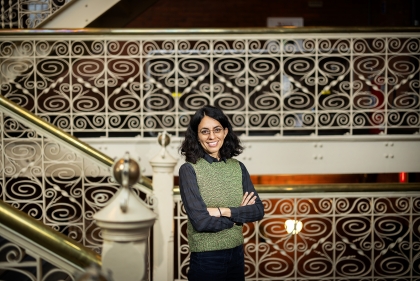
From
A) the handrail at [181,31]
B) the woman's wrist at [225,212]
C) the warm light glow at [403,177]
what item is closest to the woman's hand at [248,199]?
the woman's wrist at [225,212]

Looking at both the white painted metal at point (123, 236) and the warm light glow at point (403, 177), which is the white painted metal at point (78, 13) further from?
the warm light glow at point (403, 177)

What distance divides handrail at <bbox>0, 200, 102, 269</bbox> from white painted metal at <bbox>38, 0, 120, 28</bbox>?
14.3 feet

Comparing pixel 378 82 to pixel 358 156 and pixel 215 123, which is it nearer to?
pixel 358 156

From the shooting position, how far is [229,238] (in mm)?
2430

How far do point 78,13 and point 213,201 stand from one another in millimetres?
4211

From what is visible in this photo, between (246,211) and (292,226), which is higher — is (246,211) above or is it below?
above

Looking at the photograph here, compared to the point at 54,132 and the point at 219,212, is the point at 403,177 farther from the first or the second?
the point at 219,212

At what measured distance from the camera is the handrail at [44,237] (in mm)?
1914

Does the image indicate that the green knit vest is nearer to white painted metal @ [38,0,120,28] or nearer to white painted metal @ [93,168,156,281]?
white painted metal @ [93,168,156,281]

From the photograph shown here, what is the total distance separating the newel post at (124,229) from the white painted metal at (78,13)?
448cm

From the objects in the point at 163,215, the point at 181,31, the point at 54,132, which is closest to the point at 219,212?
the point at 163,215

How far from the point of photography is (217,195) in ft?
8.05

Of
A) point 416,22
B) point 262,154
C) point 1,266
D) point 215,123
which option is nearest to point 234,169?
point 215,123

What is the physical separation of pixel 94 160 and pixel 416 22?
669 cm
